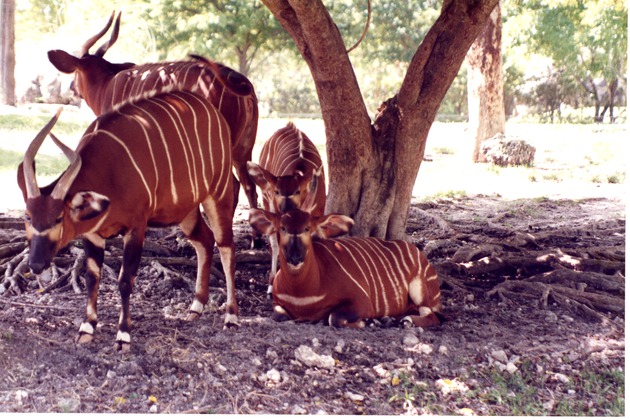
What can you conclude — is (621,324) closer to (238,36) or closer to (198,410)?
(198,410)

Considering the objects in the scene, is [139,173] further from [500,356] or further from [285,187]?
[500,356]

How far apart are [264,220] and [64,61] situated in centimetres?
263

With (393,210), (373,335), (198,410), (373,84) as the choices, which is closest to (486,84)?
(393,210)

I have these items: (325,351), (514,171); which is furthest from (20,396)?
(514,171)

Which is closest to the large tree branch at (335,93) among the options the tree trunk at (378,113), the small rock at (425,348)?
the tree trunk at (378,113)

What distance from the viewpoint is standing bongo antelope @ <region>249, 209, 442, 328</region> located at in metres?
4.74

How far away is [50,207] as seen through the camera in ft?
12.8

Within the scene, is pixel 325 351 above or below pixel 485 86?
below

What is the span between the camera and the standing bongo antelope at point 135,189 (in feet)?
12.9

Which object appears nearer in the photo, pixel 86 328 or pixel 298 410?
pixel 298 410

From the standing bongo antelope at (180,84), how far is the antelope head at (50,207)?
4.81 ft

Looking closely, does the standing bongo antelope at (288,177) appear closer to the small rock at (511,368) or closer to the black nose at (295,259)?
the black nose at (295,259)

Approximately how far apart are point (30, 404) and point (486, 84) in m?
9.82

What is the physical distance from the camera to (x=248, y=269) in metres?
6.11
